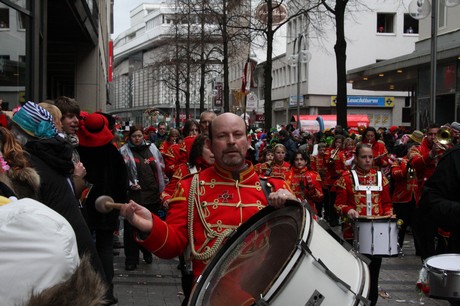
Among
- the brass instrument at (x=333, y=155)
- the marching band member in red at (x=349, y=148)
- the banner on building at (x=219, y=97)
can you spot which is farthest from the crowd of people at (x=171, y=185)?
the banner on building at (x=219, y=97)

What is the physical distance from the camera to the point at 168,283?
911cm

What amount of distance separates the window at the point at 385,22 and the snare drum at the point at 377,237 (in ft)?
175

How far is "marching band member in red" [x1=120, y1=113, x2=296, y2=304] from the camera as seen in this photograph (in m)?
3.90

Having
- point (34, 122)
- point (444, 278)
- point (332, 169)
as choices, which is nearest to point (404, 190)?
point (332, 169)

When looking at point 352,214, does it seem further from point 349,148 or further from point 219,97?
point 219,97

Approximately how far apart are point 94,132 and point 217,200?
381 centimetres

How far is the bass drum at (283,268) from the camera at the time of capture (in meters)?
2.86

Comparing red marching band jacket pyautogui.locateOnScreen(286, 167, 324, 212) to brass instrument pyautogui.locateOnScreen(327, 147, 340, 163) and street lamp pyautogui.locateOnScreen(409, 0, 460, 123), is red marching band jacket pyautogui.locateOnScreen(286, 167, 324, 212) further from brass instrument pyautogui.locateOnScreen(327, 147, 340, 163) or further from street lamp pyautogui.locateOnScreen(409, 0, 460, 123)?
street lamp pyautogui.locateOnScreen(409, 0, 460, 123)

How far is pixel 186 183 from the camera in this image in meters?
4.11

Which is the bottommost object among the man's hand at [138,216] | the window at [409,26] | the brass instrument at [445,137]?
the man's hand at [138,216]

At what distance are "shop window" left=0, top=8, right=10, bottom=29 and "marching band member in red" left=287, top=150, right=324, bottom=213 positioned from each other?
4826mm

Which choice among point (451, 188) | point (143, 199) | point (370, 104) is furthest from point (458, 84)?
point (370, 104)

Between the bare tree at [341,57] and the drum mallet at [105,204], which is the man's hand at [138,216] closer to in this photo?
the drum mallet at [105,204]

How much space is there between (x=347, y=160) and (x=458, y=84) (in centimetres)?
1230
